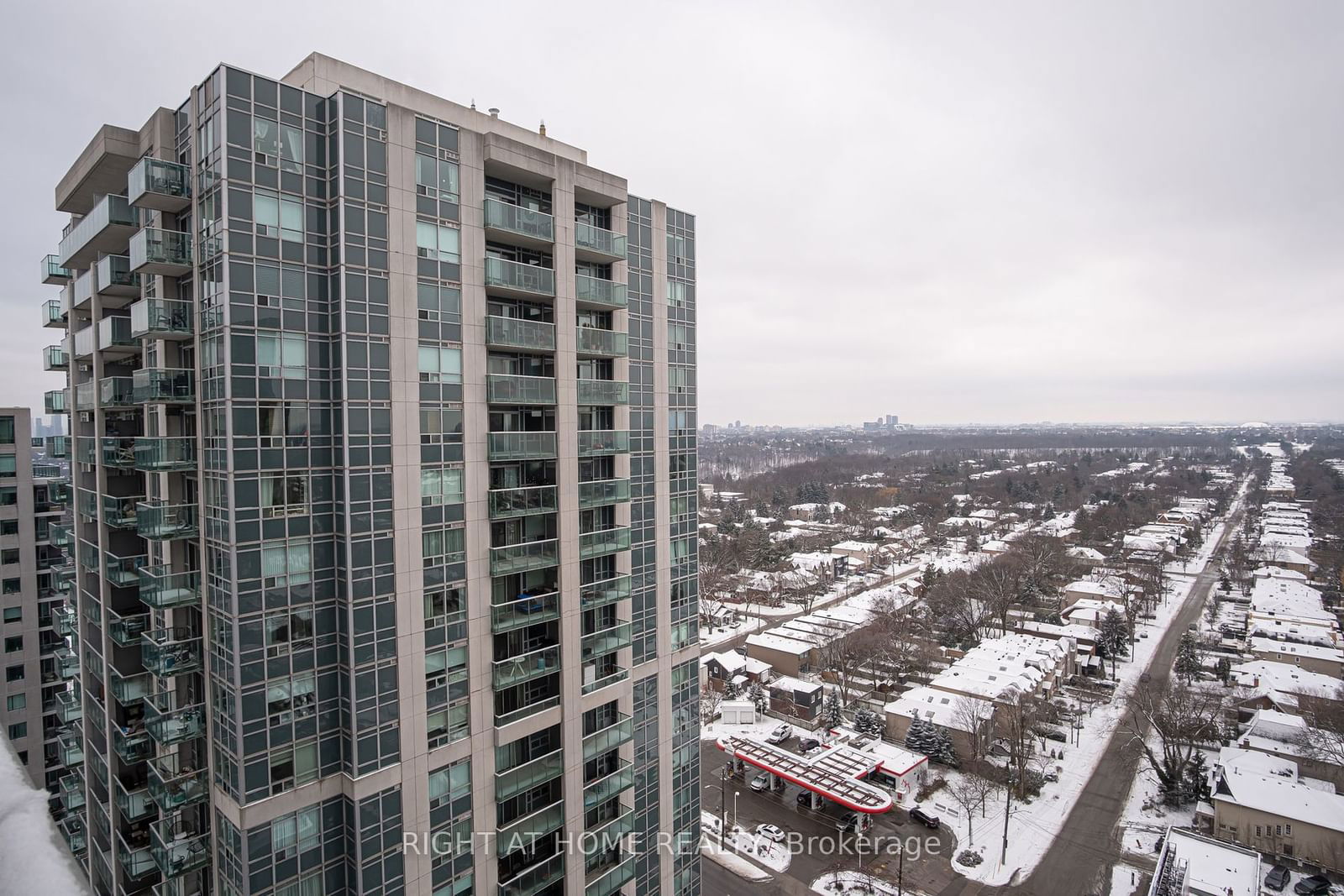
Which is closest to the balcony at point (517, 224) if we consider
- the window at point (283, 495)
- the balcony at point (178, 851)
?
the window at point (283, 495)

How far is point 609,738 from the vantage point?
19484 millimetres

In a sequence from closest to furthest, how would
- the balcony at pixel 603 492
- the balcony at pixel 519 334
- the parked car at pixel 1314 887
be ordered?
the balcony at pixel 519 334, the balcony at pixel 603 492, the parked car at pixel 1314 887

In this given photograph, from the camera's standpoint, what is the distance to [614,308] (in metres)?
19.7

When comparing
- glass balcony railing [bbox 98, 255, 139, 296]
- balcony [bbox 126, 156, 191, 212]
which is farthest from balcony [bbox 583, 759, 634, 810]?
glass balcony railing [bbox 98, 255, 139, 296]

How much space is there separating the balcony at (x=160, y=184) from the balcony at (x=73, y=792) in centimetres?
2166

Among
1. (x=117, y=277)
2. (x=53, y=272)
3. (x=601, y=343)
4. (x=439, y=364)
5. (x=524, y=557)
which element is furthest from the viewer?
(x=53, y=272)

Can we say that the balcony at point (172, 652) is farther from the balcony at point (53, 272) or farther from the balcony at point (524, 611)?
the balcony at point (53, 272)

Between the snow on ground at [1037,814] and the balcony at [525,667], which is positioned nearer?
the balcony at [525,667]

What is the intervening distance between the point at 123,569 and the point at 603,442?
13.5 m

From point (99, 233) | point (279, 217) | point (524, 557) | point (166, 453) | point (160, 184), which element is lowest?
point (524, 557)

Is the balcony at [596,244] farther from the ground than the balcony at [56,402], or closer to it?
farther from the ground

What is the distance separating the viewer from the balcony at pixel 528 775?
17000 millimetres

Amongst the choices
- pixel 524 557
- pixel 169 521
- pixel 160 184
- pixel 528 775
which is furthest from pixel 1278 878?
pixel 160 184

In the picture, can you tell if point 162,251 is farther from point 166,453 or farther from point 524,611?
point 524,611
